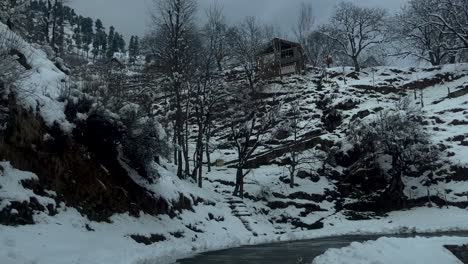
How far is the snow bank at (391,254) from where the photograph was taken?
35.5 feet

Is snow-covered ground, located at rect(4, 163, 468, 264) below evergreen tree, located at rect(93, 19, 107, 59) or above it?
below

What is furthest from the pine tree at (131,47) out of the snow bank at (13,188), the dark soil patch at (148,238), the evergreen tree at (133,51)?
the snow bank at (13,188)

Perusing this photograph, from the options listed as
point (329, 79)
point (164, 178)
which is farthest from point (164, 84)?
point (329, 79)

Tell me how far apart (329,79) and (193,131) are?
18403 mm

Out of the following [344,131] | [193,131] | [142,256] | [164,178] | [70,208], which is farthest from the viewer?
Answer: [193,131]

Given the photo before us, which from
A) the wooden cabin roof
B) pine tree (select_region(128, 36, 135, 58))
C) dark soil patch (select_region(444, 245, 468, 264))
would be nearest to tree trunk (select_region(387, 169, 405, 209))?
dark soil patch (select_region(444, 245, 468, 264))

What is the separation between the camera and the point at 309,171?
36188mm

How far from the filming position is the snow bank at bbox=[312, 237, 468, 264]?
426 inches

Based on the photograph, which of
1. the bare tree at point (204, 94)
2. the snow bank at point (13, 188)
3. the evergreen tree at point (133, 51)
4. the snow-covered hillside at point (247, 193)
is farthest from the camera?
the evergreen tree at point (133, 51)

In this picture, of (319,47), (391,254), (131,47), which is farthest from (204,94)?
(131,47)

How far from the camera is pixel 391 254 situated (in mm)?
11398

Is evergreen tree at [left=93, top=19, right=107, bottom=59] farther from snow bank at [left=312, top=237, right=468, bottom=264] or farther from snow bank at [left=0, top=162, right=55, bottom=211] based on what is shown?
snow bank at [left=312, top=237, right=468, bottom=264]

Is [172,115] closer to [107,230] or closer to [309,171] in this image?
[309,171]

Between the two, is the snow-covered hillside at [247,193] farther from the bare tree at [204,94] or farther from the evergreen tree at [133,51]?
the evergreen tree at [133,51]
